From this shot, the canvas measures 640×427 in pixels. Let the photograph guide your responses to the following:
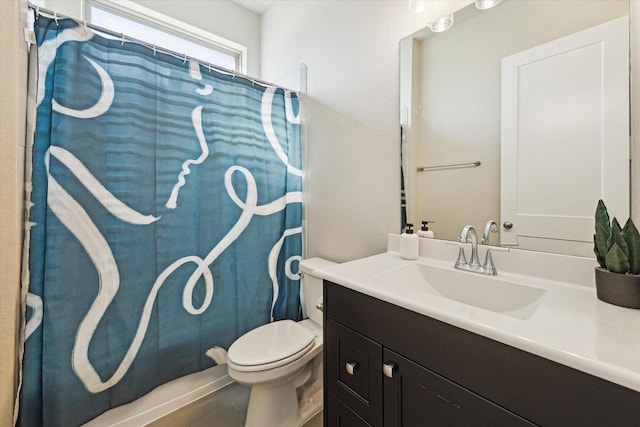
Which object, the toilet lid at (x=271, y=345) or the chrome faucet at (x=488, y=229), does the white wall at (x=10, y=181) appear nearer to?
the toilet lid at (x=271, y=345)

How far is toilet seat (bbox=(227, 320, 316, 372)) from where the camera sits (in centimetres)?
116

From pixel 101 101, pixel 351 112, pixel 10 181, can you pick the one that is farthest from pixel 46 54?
pixel 351 112

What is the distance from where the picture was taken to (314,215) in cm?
184

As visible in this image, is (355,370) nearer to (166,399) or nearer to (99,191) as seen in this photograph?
(166,399)

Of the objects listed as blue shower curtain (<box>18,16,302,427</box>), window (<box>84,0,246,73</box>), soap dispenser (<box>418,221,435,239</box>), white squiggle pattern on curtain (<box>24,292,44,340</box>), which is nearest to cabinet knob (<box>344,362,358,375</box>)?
soap dispenser (<box>418,221,435,239</box>)

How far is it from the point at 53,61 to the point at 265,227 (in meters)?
1.20

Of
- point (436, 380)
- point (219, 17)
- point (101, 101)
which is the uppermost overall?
point (219, 17)

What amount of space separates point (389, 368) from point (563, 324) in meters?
0.43

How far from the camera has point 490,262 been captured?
97 centimetres

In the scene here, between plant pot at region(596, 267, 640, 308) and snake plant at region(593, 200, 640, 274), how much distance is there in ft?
0.07

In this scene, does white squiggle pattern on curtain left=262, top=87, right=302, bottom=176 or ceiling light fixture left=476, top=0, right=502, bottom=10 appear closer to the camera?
ceiling light fixture left=476, top=0, right=502, bottom=10

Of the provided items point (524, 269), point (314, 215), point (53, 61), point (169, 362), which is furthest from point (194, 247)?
point (524, 269)

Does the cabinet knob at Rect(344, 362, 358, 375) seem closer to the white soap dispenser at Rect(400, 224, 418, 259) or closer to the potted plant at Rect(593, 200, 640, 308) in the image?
the white soap dispenser at Rect(400, 224, 418, 259)

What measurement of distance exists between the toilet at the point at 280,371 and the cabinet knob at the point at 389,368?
585 mm
